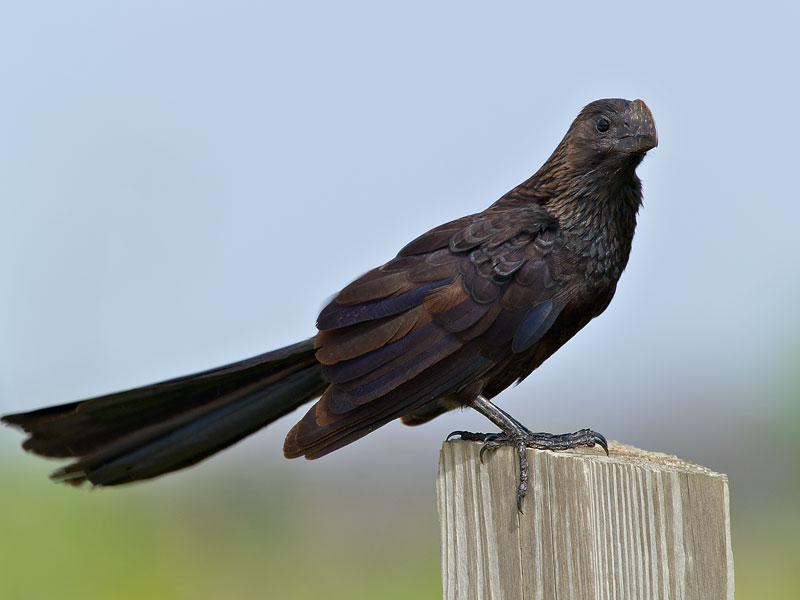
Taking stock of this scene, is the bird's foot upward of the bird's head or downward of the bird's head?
downward

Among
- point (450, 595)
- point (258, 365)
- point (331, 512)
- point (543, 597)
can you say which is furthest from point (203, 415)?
point (331, 512)

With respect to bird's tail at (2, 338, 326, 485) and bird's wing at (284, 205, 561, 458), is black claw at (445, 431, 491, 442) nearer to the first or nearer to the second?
bird's wing at (284, 205, 561, 458)

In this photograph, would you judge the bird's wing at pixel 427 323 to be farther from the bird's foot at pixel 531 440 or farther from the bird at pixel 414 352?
the bird's foot at pixel 531 440

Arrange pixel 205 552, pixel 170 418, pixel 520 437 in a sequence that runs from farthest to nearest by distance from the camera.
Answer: pixel 205 552, pixel 170 418, pixel 520 437

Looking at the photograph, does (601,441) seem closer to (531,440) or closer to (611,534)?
(531,440)

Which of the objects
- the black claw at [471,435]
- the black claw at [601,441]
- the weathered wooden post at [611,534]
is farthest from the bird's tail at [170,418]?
the weathered wooden post at [611,534]

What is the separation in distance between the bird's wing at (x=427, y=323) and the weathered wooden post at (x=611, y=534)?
887mm

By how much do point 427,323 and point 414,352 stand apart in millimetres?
123

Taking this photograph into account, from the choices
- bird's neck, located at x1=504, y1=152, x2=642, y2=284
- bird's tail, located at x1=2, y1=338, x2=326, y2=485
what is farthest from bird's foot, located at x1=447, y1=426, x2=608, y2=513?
bird's tail, located at x1=2, y1=338, x2=326, y2=485

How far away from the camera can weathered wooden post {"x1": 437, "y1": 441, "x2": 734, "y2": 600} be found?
215cm

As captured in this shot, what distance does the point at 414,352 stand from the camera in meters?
3.27

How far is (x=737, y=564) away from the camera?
741 centimetres

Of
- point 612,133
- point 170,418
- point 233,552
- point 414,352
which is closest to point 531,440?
point 414,352

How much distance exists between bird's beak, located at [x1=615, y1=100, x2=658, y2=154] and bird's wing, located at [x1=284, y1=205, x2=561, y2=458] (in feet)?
1.58
